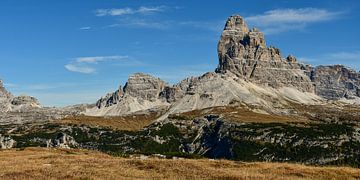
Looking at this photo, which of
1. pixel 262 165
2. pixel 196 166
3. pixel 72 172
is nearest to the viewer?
pixel 72 172

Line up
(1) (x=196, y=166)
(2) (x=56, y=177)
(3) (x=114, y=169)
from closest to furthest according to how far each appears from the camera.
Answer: (2) (x=56, y=177) → (3) (x=114, y=169) → (1) (x=196, y=166)

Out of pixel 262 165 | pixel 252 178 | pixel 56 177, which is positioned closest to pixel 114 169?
pixel 56 177

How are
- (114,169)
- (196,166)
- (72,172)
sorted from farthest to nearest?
1. (196,166)
2. (114,169)
3. (72,172)

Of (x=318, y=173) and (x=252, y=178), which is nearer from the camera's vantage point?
(x=252, y=178)

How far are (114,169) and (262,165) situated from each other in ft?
57.9

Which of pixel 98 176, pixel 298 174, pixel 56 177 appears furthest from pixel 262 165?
pixel 56 177

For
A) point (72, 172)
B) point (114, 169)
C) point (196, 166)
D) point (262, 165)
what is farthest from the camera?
point (262, 165)

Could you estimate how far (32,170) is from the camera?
4388cm

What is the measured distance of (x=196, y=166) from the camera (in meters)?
48.8

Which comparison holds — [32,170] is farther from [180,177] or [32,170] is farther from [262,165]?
[262,165]

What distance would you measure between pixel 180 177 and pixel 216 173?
4465 mm

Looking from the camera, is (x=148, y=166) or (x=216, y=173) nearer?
(x=216, y=173)

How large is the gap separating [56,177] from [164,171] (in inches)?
413

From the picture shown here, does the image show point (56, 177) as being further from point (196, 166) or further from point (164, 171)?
point (196, 166)
